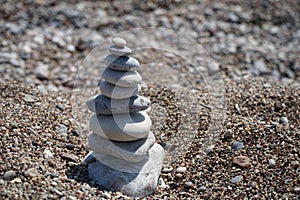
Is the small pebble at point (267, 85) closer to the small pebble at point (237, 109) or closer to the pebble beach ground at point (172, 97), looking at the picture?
the pebble beach ground at point (172, 97)

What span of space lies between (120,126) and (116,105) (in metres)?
0.18

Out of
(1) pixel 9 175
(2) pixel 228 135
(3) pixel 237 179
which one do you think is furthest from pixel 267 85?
(1) pixel 9 175

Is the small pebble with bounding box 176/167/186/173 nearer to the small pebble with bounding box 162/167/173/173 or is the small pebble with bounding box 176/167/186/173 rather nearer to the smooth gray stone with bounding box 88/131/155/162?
the small pebble with bounding box 162/167/173/173

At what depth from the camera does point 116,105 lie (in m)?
4.32

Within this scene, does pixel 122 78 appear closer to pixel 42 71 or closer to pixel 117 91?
pixel 117 91

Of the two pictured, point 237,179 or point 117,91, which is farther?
point 237,179

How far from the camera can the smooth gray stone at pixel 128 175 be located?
4.29 meters

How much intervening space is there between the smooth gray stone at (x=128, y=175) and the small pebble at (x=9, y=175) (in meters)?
0.65

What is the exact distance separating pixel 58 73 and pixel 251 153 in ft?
11.2

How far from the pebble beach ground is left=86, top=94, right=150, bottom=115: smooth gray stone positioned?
0.60m

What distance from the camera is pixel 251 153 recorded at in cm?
475

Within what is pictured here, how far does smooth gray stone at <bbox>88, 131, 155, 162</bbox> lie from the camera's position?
435 centimetres

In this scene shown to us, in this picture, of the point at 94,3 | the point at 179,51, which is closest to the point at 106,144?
the point at 179,51

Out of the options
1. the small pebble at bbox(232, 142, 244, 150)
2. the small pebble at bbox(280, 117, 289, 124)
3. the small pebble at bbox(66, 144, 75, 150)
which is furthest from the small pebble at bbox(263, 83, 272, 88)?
the small pebble at bbox(66, 144, 75, 150)
